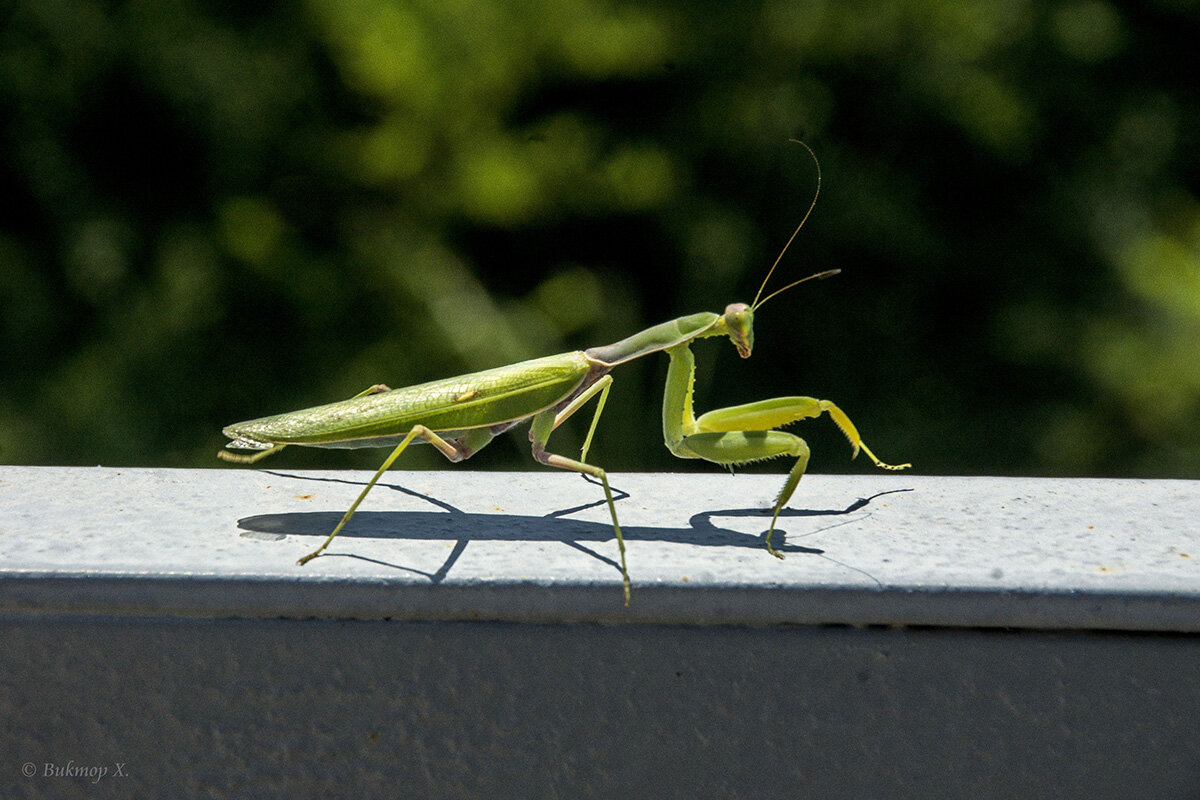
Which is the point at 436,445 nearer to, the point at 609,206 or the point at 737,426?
the point at 737,426

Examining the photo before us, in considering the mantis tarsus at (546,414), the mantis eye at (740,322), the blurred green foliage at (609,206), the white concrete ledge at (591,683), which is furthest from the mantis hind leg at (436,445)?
the blurred green foliage at (609,206)

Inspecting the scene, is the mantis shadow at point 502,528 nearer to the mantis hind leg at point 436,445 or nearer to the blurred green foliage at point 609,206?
the mantis hind leg at point 436,445

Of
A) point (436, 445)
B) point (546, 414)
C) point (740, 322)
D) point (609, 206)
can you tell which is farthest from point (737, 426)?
point (609, 206)

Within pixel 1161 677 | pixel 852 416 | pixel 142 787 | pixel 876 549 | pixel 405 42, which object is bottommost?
A: pixel 142 787

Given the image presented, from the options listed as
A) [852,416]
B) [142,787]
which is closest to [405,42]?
[852,416]

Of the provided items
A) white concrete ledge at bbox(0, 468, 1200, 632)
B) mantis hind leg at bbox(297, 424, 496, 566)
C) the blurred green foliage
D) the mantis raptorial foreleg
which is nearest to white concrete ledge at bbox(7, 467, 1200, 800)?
white concrete ledge at bbox(0, 468, 1200, 632)

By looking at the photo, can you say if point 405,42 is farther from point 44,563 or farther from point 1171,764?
point 1171,764
